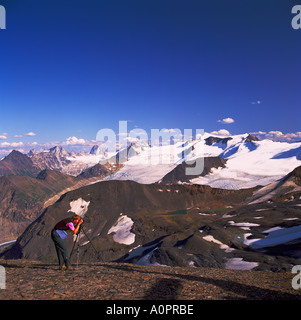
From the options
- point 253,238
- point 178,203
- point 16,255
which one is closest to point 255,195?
point 178,203

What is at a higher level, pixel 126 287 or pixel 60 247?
pixel 60 247

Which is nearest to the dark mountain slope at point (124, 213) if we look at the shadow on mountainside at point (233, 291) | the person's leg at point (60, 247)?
the person's leg at point (60, 247)

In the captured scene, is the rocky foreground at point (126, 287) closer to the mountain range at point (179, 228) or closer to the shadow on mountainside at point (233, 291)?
the shadow on mountainside at point (233, 291)

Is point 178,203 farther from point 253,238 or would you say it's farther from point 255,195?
point 253,238

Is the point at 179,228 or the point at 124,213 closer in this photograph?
the point at 179,228

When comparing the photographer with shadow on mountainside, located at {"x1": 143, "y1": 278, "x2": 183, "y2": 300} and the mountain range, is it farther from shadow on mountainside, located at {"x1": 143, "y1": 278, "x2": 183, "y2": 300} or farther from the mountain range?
the mountain range

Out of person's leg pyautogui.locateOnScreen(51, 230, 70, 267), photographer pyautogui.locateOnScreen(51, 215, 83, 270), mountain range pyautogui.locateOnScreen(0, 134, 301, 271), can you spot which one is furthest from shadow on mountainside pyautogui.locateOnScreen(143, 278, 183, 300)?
mountain range pyautogui.locateOnScreen(0, 134, 301, 271)

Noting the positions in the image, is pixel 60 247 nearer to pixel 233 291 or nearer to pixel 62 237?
pixel 62 237

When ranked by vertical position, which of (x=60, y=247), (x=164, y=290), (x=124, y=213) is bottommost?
(x=124, y=213)

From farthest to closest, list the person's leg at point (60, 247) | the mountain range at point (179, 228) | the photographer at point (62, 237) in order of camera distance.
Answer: the mountain range at point (179, 228)
the photographer at point (62, 237)
the person's leg at point (60, 247)

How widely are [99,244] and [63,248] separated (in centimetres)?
7290

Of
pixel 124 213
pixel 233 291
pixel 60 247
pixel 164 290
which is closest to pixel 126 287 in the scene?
pixel 164 290
